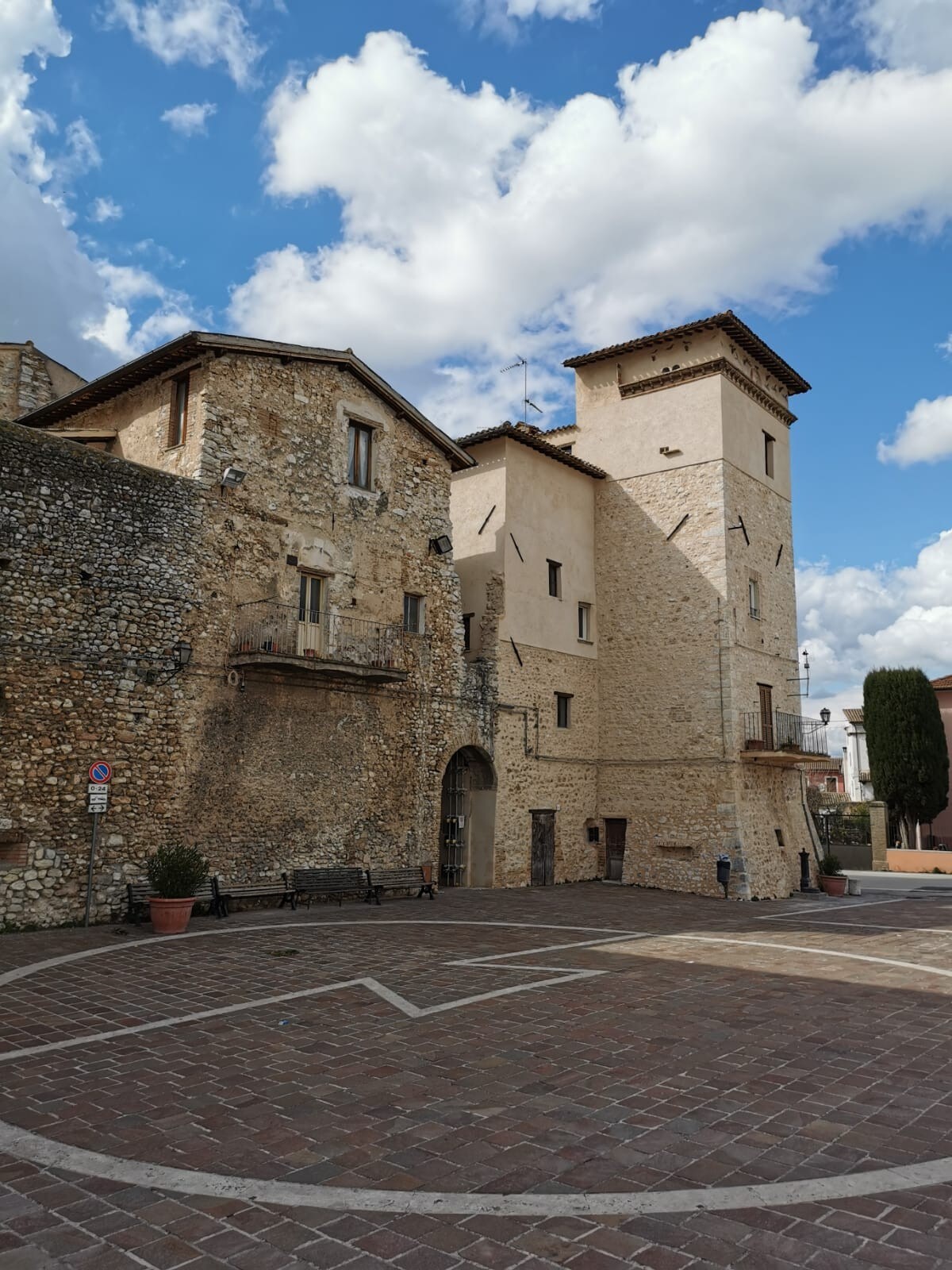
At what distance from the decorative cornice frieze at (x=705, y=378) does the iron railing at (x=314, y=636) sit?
34.5 ft

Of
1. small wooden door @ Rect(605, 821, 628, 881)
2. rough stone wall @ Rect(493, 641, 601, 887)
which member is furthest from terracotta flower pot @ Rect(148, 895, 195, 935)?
small wooden door @ Rect(605, 821, 628, 881)

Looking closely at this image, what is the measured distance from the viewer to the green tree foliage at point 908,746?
37.0m

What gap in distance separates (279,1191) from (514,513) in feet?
61.8

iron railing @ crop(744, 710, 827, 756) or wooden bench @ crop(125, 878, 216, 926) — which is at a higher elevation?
iron railing @ crop(744, 710, 827, 756)

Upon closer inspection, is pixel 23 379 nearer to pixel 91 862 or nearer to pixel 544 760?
pixel 91 862

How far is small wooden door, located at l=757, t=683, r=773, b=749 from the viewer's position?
23.4 metres

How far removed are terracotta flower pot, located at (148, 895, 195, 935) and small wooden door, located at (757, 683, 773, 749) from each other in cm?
1530

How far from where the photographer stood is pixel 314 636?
17.6 metres

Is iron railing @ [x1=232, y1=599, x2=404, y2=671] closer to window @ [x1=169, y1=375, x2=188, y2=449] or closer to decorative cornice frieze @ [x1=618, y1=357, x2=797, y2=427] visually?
window @ [x1=169, y1=375, x2=188, y2=449]

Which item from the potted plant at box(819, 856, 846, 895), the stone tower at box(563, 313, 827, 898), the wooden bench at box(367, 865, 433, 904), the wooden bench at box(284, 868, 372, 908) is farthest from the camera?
the potted plant at box(819, 856, 846, 895)

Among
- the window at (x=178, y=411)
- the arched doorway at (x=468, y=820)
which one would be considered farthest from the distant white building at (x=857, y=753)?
the window at (x=178, y=411)

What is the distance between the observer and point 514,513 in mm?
22516

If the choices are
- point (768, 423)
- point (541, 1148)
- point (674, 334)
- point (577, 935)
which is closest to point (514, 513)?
point (674, 334)

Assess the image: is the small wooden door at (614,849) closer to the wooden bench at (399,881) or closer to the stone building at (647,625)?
the stone building at (647,625)
